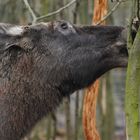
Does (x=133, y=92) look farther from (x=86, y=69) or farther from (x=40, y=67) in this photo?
(x=40, y=67)

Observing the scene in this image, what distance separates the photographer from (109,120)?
36.1ft

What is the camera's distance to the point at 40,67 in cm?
605

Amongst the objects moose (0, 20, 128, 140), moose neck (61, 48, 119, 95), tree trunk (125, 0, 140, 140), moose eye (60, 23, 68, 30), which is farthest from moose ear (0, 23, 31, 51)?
tree trunk (125, 0, 140, 140)

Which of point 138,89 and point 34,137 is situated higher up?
point 138,89

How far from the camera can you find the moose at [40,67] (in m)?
5.97

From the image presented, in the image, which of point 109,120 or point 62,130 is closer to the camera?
point 109,120

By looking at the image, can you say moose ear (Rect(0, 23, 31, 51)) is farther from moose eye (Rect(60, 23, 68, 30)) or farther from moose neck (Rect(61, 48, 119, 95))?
moose neck (Rect(61, 48, 119, 95))

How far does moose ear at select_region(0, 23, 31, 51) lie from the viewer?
5.97 metres

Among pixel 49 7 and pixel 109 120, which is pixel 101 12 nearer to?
pixel 49 7

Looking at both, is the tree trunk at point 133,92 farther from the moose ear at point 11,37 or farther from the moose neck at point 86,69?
the moose ear at point 11,37

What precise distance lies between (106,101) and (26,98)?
4.91 m

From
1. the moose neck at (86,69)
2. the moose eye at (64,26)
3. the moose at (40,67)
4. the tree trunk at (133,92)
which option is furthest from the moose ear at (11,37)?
the tree trunk at (133,92)

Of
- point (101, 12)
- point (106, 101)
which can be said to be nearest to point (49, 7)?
point (106, 101)

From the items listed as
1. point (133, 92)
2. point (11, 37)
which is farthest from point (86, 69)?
point (133, 92)
